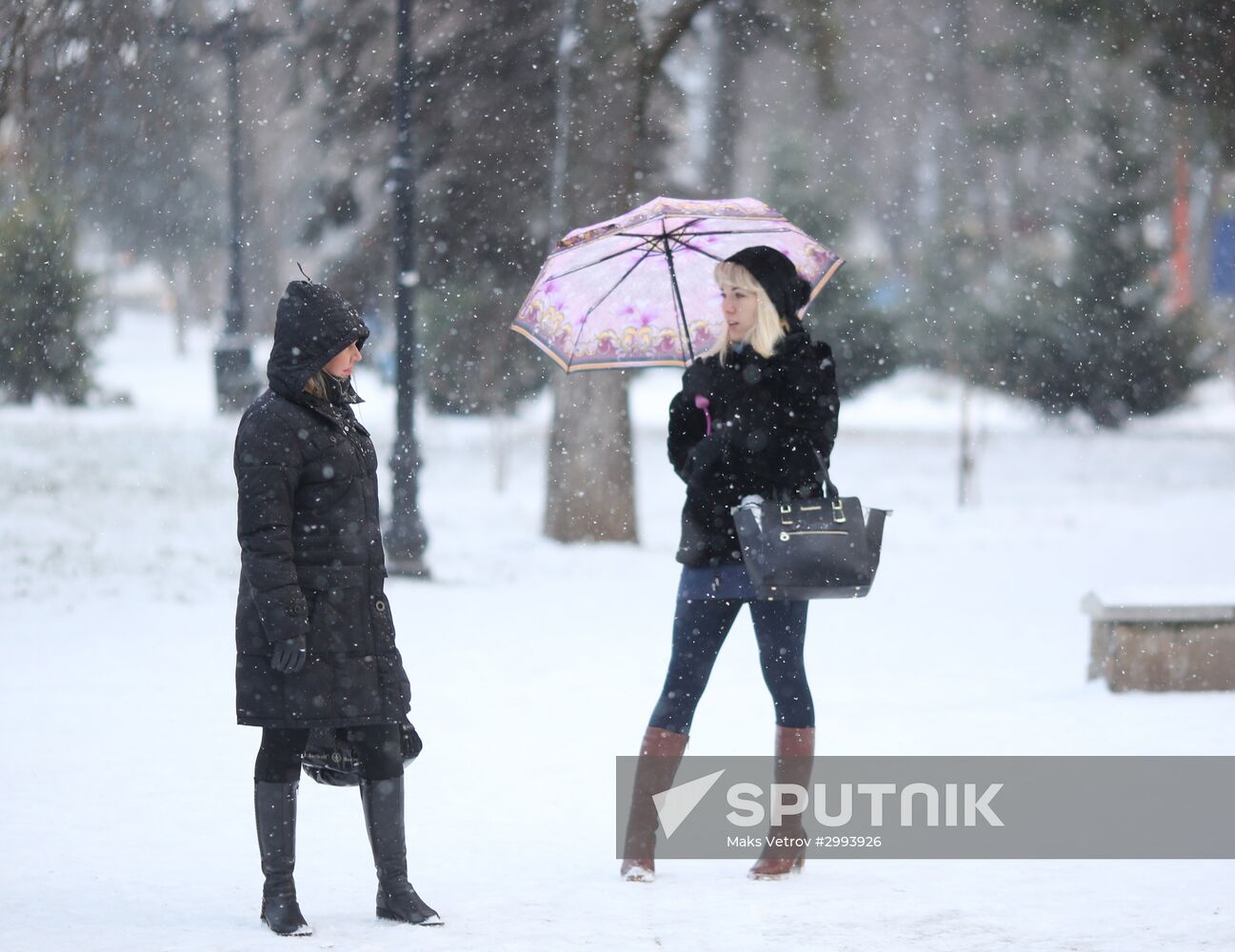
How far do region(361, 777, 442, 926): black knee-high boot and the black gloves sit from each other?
0.48m

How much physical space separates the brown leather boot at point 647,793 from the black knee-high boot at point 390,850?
0.72 m

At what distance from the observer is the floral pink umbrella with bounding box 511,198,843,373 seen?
5363mm

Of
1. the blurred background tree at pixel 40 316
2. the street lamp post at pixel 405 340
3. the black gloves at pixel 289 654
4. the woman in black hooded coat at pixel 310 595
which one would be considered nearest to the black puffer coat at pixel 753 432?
the woman in black hooded coat at pixel 310 595

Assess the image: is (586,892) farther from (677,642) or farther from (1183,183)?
(1183,183)

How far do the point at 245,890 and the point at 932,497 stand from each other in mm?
16985

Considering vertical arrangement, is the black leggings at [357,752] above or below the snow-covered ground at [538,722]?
above

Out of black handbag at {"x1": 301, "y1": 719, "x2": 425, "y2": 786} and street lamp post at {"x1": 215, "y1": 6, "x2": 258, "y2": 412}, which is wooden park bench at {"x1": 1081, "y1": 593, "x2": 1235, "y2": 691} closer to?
black handbag at {"x1": 301, "y1": 719, "x2": 425, "y2": 786}

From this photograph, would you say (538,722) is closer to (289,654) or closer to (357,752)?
(357,752)

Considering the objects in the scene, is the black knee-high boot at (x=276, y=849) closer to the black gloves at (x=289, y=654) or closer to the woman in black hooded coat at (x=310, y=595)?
the woman in black hooded coat at (x=310, y=595)

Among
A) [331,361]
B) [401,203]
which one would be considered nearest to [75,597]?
[401,203]

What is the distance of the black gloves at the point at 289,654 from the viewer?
3941 mm

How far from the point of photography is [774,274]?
456 cm

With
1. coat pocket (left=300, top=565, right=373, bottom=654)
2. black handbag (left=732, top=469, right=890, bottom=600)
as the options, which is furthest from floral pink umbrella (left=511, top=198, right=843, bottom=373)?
coat pocket (left=300, top=565, right=373, bottom=654)

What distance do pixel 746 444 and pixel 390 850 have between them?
1.45m
